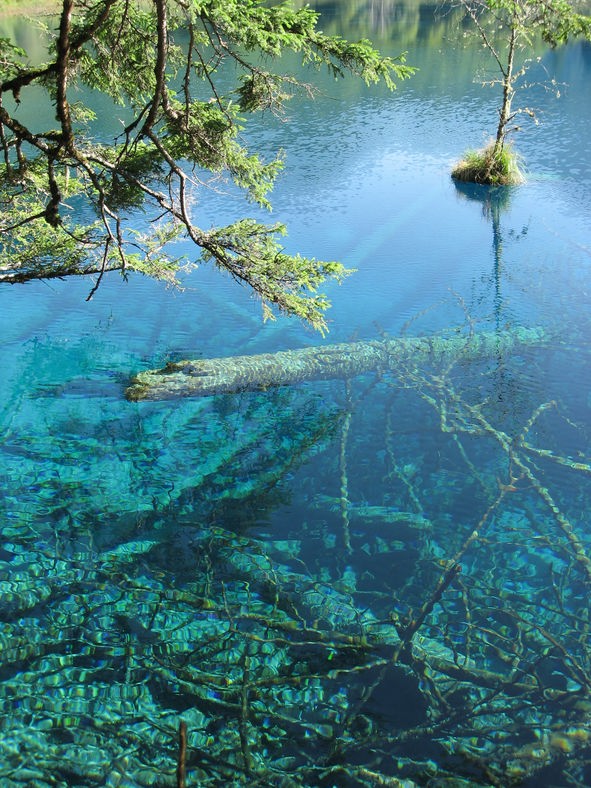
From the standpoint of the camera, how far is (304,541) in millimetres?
8453

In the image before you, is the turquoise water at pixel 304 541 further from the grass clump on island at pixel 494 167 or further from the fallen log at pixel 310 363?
the grass clump on island at pixel 494 167

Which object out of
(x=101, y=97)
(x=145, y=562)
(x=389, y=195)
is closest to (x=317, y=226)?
(x=389, y=195)

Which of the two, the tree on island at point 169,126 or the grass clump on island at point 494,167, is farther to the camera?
the grass clump on island at point 494,167

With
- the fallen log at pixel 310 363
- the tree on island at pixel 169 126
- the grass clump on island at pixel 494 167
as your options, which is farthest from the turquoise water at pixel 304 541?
the grass clump on island at pixel 494 167

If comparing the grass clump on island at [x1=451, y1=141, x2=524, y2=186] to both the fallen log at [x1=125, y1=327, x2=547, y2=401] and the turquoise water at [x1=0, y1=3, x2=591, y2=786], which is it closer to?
the turquoise water at [x1=0, y1=3, x2=591, y2=786]

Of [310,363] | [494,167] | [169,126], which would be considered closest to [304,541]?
[310,363]

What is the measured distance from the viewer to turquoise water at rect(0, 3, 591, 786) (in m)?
6.10

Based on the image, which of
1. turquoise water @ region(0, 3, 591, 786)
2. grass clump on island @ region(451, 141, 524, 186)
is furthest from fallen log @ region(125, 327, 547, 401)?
grass clump on island @ region(451, 141, 524, 186)

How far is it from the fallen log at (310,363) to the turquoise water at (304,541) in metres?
0.22

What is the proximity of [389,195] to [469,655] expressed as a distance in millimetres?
16447

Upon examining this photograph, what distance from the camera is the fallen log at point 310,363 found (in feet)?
38.4

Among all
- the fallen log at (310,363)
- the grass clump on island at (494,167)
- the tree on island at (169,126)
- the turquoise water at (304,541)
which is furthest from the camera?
the grass clump on island at (494,167)

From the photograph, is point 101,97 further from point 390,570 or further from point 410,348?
point 390,570

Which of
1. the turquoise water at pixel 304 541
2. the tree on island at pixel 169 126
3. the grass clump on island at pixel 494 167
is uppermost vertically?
the grass clump on island at pixel 494 167
